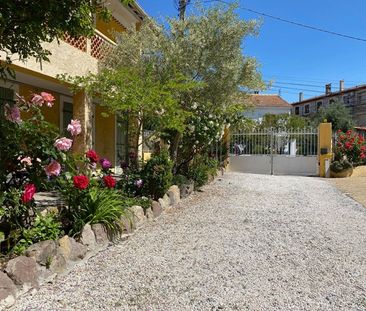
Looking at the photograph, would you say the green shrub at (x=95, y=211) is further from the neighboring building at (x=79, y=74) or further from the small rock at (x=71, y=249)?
the neighboring building at (x=79, y=74)

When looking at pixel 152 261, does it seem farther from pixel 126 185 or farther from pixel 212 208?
pixel 212 208

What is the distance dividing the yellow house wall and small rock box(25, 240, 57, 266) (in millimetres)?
10949

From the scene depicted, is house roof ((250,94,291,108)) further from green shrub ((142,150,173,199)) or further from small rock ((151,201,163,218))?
small rock ((151,201,163,218))

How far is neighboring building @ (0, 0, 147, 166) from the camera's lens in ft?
31.5

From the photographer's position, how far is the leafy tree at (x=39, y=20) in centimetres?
378

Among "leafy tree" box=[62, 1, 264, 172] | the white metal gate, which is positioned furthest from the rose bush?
"leafy tree" box=[62, 1, 264, 172]

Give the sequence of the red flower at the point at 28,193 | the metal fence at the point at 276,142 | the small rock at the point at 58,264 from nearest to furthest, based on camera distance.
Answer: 1. the small rock at the point at 58,264
2. the red flower at the point at 28,193
3. the metal fence at the point at 276,142


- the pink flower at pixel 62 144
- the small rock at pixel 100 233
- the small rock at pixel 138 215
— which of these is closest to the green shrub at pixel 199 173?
the small rock at pixel 138 215

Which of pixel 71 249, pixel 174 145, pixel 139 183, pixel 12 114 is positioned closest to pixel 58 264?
pixel 71 249

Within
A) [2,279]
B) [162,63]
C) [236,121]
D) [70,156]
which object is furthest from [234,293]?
[236,121]

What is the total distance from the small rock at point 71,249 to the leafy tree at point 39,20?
190cm

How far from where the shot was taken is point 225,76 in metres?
11.7

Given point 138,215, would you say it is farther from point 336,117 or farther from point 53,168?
point 336,117

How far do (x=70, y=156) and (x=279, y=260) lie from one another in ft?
9.28
